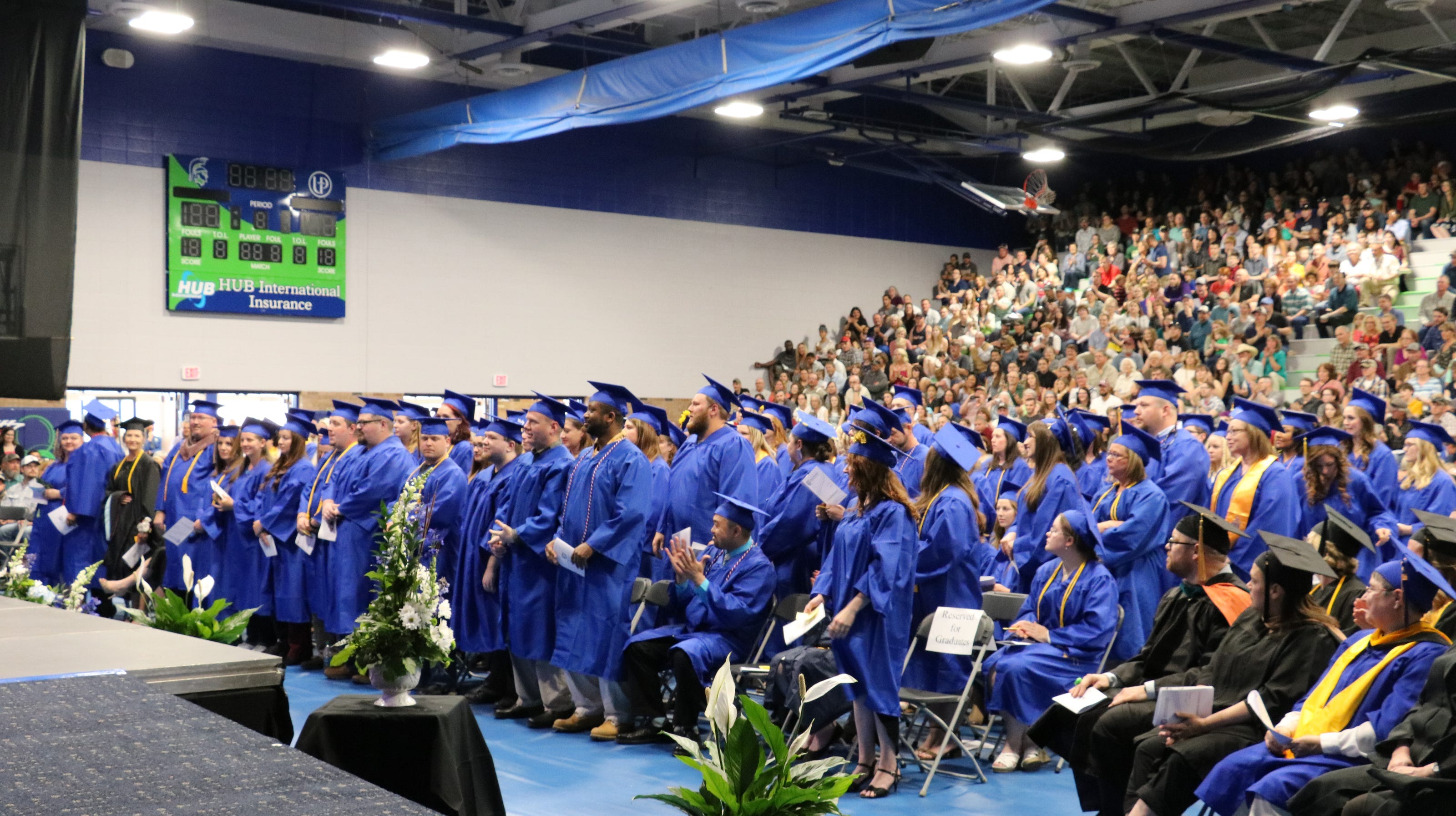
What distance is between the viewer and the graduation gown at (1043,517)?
8.04m

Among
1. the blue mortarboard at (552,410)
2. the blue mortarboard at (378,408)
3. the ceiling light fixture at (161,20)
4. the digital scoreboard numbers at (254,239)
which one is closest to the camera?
the blue mortarboard at (552,410)

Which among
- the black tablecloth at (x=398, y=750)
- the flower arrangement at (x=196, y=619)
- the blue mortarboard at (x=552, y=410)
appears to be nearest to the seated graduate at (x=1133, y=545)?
the blue mortarboard at (x=552, y=410)

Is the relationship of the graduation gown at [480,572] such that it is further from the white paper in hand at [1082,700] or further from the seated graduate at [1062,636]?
the white paper in hand at [1082,700]

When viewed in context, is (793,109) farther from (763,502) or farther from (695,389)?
(763,502)

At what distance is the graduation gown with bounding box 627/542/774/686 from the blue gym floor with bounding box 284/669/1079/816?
1.91 ft

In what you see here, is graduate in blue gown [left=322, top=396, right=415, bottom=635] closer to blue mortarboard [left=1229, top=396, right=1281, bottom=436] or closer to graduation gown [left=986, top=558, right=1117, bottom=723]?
graduation gown [left=986, top=558, right=1117, bottom=723]

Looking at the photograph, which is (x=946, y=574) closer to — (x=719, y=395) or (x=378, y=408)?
(x=719, y=395)

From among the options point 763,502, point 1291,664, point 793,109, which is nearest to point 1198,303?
point 793,109

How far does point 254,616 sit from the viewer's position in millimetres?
10859

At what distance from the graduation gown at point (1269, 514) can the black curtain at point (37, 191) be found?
23.2 ft

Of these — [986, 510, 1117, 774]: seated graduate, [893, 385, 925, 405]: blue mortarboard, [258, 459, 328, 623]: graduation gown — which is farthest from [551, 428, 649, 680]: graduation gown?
Result: [258, 459, 328, 623]: graduation gown

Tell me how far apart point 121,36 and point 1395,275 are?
16.1 metres

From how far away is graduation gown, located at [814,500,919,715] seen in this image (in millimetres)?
6547

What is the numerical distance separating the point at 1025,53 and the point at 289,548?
942 cm
